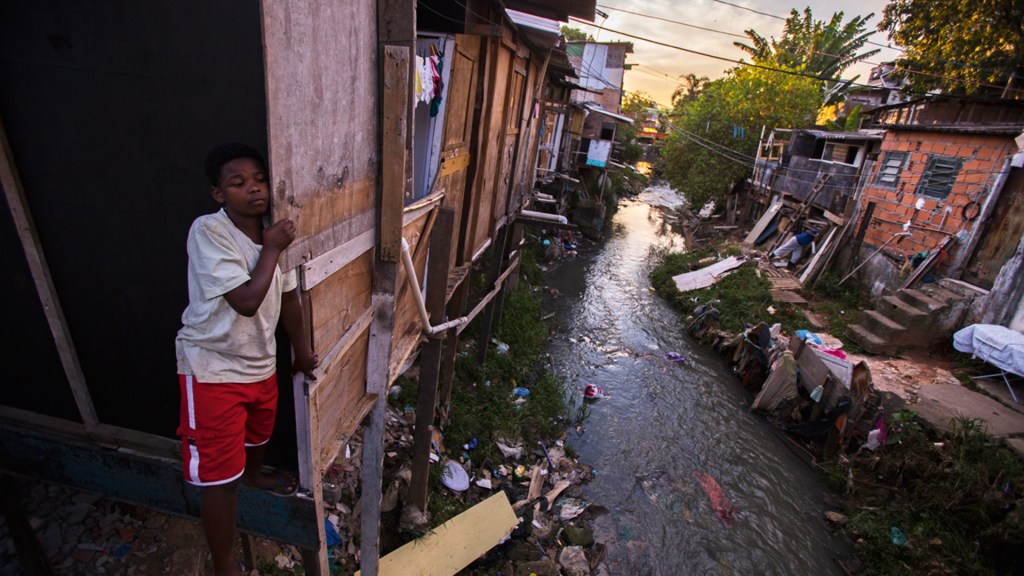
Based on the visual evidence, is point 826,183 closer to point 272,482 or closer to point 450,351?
→ point 450,351

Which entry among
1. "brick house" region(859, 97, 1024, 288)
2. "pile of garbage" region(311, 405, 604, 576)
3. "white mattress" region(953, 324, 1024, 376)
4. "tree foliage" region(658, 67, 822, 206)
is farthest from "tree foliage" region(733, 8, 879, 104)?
"pile of garbage" region(311, 405, 604, 576)

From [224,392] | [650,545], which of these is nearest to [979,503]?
[650,545]

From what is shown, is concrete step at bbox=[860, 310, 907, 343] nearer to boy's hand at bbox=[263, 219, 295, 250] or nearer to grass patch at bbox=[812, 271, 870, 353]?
grass patch at bbox=[812, 271, 870, 353]

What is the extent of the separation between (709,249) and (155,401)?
1768 cm

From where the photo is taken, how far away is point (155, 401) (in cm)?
196

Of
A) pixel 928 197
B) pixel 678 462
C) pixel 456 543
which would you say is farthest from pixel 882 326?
pixel 456 543

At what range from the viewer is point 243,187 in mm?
1448

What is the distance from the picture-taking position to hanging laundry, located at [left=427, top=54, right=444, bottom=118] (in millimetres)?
3472

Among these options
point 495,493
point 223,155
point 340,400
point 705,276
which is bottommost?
point 495,493

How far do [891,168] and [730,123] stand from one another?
9.02 metres

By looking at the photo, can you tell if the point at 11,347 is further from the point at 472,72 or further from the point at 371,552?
the point at 472,72

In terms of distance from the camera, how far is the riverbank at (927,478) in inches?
213

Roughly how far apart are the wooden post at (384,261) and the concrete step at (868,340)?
32.2 ft

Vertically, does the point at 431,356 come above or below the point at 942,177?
below
